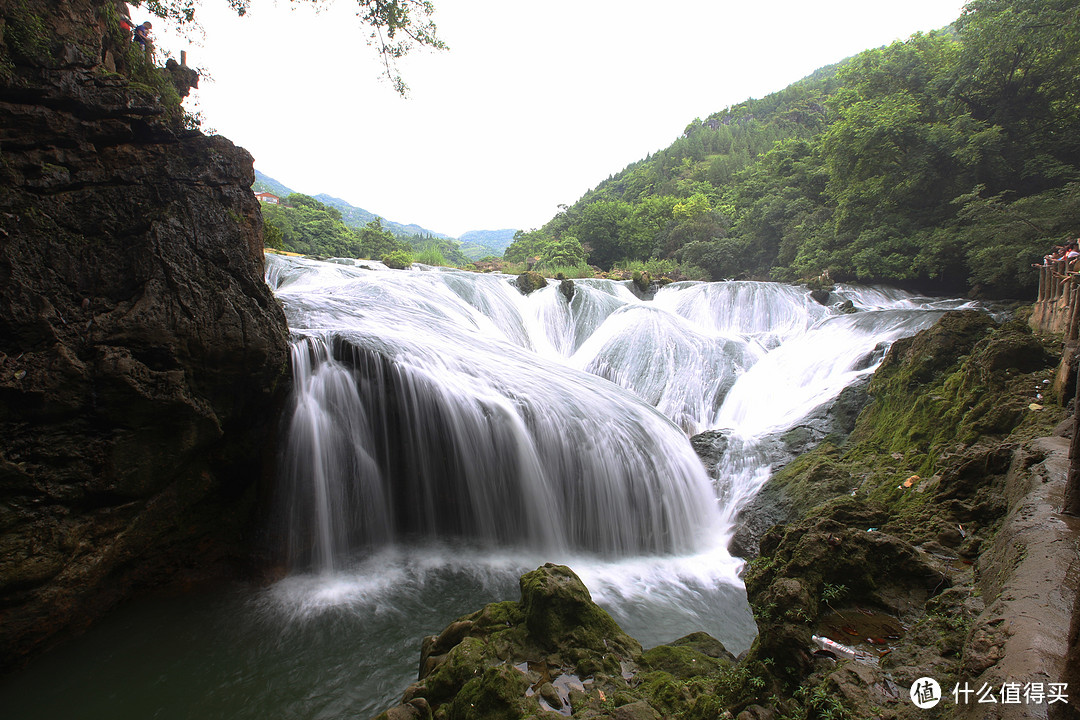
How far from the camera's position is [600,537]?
255 inches

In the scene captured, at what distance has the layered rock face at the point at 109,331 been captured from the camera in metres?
3.62

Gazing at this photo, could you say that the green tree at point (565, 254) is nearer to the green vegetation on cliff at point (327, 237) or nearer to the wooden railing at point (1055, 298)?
the green vegetation on cliff at point (327, 237)

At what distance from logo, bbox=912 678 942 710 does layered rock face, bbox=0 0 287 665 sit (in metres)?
5.44

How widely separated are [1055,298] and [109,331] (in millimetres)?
11493

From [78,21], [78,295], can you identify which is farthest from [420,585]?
[78,21]

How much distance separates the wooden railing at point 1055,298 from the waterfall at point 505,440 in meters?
2.22

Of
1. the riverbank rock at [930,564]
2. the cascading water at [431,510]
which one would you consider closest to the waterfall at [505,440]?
the cascading water at [431,510]

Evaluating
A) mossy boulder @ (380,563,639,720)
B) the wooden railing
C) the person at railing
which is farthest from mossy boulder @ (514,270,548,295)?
mossy boulder @ (380,563,639,720)

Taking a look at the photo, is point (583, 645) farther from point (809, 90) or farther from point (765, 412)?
point (809, 90)

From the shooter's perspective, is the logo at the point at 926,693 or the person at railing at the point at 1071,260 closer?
the logo at the point at 926,693

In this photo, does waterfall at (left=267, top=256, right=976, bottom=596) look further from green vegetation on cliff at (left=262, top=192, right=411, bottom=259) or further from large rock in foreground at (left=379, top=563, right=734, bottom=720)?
green vegetation on cliff at (left=262, top=192, right=411, bottom=259)

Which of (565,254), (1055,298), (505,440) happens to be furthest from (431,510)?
(565,254)

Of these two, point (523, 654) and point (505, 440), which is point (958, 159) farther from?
point (523, 654)

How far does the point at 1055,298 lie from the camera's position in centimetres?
675
